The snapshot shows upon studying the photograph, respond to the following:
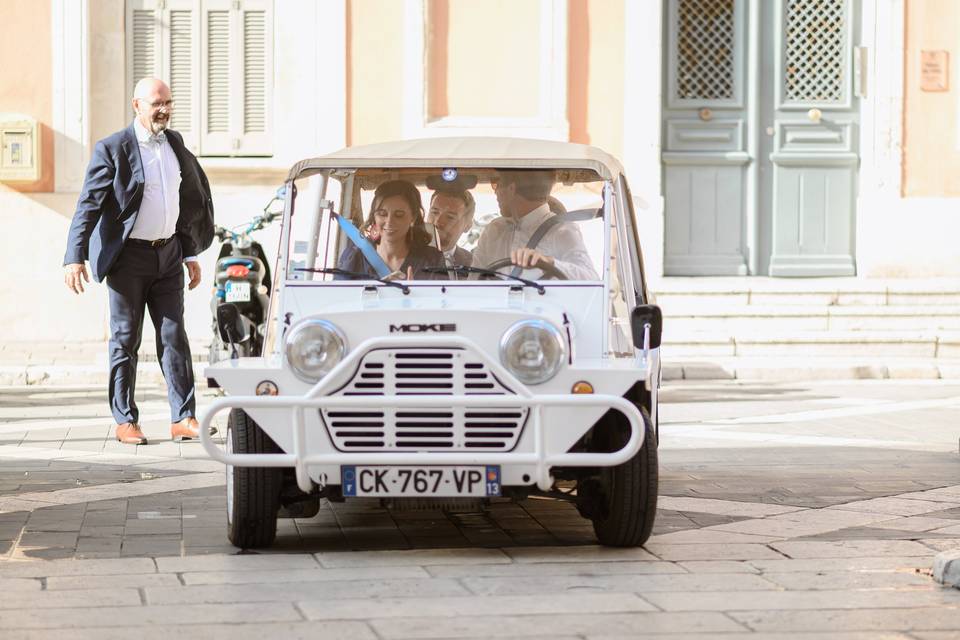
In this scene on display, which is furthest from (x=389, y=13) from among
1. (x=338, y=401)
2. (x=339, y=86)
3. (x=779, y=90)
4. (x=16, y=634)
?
(x=16, y=634)

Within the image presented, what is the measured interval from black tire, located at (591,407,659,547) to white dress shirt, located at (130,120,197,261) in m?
4.10

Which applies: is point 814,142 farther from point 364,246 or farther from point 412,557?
point 412,557

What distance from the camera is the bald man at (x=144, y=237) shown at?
31.7 feet

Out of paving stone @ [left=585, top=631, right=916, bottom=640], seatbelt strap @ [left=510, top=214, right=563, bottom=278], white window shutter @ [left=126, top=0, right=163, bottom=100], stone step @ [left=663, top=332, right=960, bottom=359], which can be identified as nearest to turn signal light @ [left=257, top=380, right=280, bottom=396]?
seatbelt strap @ [left=510, top=214, right=563, bottom=278]

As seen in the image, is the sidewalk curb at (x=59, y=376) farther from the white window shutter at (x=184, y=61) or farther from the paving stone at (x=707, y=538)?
the paving stone at (x=707, y=538)

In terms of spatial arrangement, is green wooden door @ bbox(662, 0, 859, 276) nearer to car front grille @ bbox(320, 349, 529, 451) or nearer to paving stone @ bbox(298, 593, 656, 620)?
car front grille @ bbox(320, 349, 529, 451)

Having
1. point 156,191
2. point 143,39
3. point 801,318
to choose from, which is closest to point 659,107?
point 801,318

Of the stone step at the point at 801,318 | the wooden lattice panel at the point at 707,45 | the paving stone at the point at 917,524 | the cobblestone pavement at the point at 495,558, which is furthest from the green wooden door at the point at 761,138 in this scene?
the paving stone at the point at 917,524

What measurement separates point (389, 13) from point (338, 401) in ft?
38.4

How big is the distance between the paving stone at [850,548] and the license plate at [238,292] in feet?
22.7

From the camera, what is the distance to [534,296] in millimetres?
6812

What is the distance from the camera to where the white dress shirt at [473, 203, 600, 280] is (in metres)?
7.02

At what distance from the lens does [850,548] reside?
263 inches

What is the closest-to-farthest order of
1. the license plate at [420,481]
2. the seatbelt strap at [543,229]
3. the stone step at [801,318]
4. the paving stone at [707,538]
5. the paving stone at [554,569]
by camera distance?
the paving stone at [554,569]
the license plate at [420,481]
the paving stone at [707,538]
the seatbelt strap at [543,229]
the stone step at [801,318]
